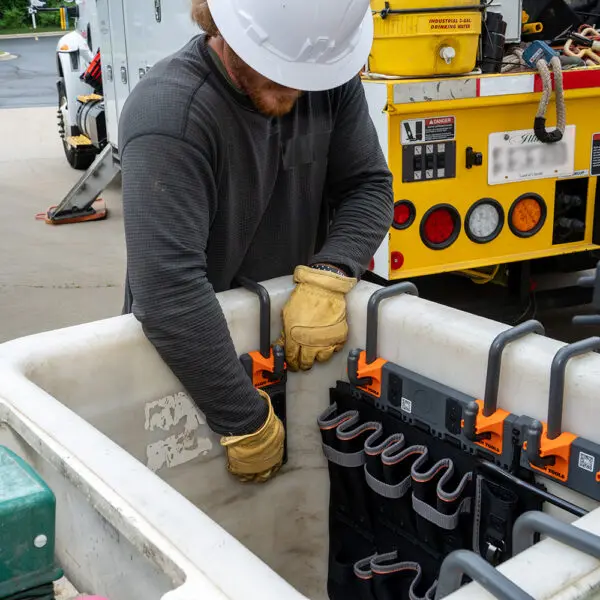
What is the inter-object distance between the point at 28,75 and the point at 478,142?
18571 mm

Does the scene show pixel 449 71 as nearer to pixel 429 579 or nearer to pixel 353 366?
pixel 353 366

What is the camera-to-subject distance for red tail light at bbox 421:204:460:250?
3447 millimetres

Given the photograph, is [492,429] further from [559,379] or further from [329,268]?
[329,268]

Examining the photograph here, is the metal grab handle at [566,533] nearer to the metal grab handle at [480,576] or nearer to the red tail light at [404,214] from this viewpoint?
the metal grab handle at [480,576]

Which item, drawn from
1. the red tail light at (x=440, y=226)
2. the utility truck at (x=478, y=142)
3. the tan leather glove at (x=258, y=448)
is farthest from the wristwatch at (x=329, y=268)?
the red tail light at (x=440, y=226)

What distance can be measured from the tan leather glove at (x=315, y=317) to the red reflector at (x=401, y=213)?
4.56 feet

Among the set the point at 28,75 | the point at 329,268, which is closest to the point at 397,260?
the point at 329,268

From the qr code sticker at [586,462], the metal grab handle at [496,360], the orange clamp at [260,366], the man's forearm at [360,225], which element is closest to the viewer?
the qr code sticker at [586,462]

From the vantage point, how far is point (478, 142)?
3.41 m

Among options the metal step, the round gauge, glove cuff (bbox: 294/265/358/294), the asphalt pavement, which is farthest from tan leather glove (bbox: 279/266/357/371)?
the asphalt pavement

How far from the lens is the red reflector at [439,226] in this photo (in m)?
3.45

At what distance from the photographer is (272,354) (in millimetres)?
2029

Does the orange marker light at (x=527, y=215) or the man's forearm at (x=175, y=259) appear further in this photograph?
the orange marker light at (x=527, y=215)

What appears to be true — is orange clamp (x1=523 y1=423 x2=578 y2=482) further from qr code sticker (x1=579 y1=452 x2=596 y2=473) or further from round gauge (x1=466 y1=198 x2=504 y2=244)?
round gauge (x1=466 y1=198 x2=504 y2=244)
